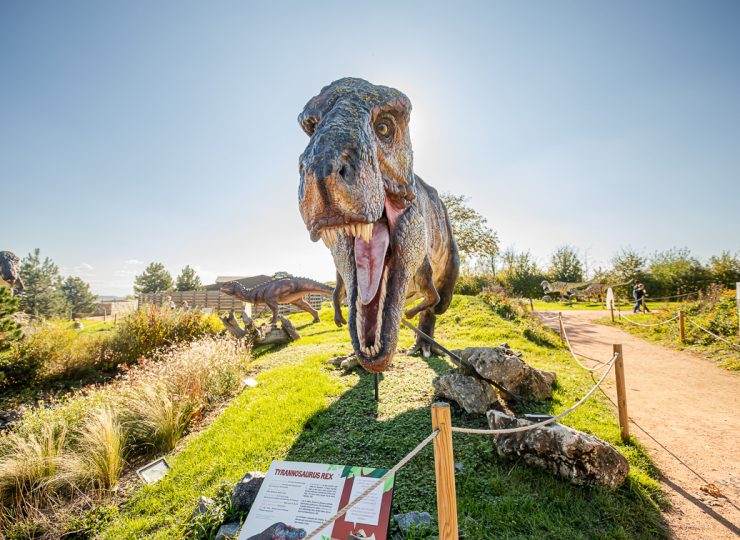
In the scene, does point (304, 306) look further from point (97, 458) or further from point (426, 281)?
point (426, 281)

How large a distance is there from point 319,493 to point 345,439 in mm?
1331

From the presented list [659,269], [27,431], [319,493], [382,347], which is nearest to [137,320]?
[27,431]

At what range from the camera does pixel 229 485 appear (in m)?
2.83

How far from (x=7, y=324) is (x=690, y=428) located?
42.4 ft

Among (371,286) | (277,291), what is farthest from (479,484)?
(277,291)

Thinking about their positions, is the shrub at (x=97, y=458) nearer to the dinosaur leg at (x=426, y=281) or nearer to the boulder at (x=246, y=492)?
the boulder at (x=246, y=492)

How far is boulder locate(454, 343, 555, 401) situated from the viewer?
12.7 ft

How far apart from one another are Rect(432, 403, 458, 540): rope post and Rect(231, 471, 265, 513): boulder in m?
1.82

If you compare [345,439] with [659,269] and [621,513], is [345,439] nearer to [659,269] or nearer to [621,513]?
[621,513]

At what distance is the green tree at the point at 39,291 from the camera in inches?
1126

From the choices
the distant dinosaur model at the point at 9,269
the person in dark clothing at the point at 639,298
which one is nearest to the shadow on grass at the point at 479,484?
the distant dinosaur model at the point at 9,269

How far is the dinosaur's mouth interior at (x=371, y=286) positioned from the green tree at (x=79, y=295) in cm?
5039

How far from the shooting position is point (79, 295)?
145 ft

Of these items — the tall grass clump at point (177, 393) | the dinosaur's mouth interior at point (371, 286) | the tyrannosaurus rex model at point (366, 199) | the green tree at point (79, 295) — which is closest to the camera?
the tyrannosaurus rex model at point (366, 199)
